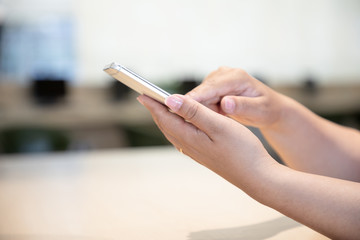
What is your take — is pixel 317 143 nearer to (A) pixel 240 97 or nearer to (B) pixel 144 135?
(A) pixel 240 97

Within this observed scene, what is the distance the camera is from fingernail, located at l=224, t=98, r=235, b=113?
2.00ft

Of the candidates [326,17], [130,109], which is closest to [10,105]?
[130,109]

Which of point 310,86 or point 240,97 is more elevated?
point 240,97

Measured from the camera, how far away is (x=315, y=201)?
397 millimetres

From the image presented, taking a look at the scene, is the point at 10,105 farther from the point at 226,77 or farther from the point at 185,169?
the point at 226,77

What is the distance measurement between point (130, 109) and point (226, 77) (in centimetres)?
194

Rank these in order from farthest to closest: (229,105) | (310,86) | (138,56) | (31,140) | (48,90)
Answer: (310,86), (138,56), (31,140), (48,90), (229,105)

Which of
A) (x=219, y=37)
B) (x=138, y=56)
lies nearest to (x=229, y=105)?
(x=138, y=56)

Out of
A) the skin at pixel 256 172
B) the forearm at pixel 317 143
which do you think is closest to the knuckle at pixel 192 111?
the skin at pixel 256 172

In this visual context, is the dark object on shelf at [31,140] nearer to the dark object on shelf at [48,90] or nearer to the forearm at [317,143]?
the dark object on shelf at [48,90]

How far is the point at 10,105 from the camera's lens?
234 cm

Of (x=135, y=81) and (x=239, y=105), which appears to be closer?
(x=135, y=81)

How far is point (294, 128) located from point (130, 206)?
0.95 feet

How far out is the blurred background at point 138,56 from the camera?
248 centimetres
